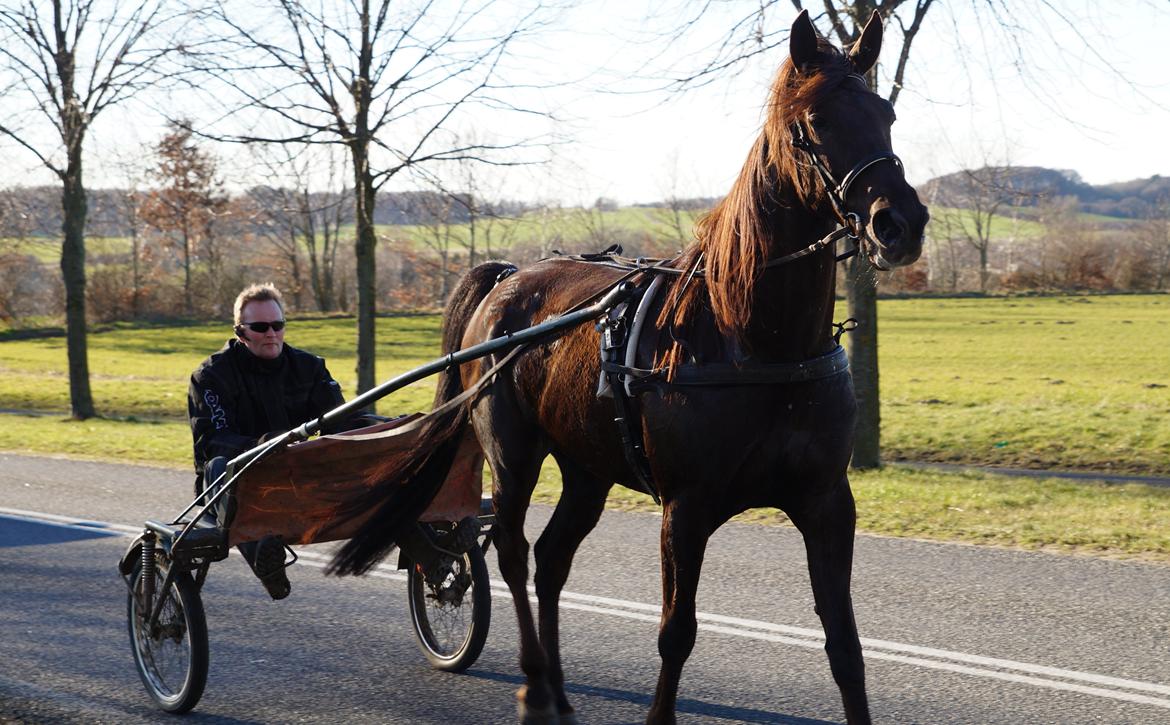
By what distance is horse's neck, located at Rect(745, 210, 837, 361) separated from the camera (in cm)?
374

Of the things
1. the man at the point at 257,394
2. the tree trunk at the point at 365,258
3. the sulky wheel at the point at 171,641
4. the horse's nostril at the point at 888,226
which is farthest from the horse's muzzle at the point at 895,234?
the tree trunk at the point at 365,258

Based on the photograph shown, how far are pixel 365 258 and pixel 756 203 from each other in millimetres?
11446

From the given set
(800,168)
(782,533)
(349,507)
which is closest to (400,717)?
(349,507)

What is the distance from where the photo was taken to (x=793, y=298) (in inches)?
149

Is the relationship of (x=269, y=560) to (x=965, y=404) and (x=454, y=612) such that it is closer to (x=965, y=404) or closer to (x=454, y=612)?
(x=454, y=612)

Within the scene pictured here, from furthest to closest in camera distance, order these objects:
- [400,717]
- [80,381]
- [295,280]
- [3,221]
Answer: [295,280], [3,221], [80,381], [400,717]

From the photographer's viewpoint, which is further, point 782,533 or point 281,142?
point 281,142

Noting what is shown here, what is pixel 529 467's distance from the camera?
5.12 m

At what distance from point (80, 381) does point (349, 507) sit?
15.9 m

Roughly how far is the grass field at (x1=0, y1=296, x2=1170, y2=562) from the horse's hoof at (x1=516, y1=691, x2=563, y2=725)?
4.26 metres

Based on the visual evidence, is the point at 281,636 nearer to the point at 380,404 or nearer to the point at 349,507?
the point at 349,507

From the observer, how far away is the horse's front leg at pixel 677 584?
12.7ft

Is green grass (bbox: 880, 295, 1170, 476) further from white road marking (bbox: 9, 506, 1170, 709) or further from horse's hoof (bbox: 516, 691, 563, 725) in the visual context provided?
horse's hoof (bbox: 516, 691, 563, 725)

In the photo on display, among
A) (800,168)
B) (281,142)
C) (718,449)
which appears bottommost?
(718,449)
